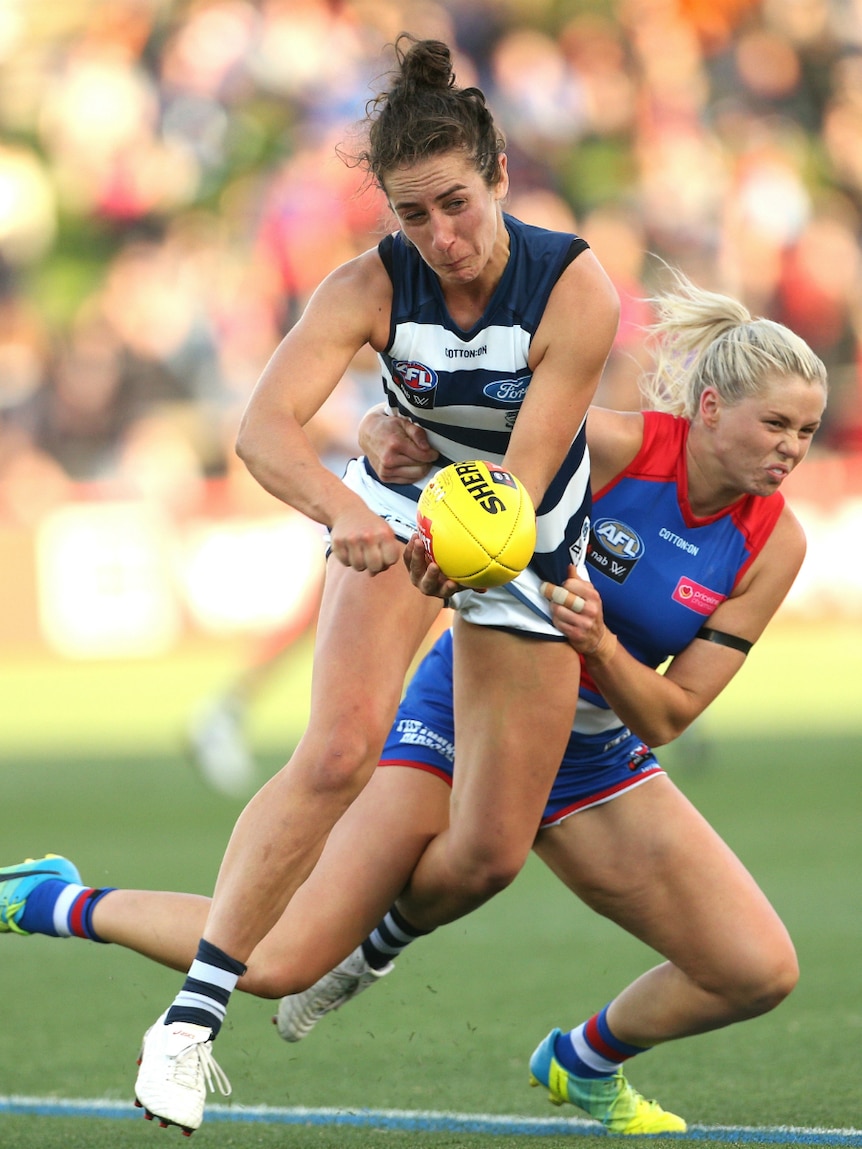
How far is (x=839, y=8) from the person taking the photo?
18375 millimetres

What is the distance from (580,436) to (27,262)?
1371 centimetres

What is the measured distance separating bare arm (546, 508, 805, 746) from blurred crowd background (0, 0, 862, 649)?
35.0 feet

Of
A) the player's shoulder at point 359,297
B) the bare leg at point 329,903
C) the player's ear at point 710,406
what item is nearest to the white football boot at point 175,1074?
the bare leg at point 329,903

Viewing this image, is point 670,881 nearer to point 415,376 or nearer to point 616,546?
point 616,546

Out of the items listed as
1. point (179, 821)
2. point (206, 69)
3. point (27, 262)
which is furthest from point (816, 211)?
point (179, 821)

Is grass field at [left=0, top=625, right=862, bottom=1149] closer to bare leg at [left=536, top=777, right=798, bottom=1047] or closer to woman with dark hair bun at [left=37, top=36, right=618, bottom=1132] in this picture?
bare leg at [left=536, top=777, right=798, bottom=1047]

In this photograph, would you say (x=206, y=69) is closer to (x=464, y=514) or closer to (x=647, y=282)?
(x=647, y=282)

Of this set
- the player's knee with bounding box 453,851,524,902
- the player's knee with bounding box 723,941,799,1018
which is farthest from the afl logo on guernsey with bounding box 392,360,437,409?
the player's knee with bounding box 723,941,799,1018

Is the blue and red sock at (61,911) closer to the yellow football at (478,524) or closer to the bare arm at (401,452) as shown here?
the bare arm at (401,452)

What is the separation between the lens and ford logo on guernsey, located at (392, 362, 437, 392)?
3.83m

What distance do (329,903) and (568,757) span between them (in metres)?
0.73

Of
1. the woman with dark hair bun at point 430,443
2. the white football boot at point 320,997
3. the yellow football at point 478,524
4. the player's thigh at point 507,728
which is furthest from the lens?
the white football boot at point 320,997

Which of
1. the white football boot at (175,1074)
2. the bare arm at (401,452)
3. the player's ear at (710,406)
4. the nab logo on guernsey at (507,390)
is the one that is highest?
the nab logo on guernsey at (507,390)

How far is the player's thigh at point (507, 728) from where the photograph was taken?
401 cm
